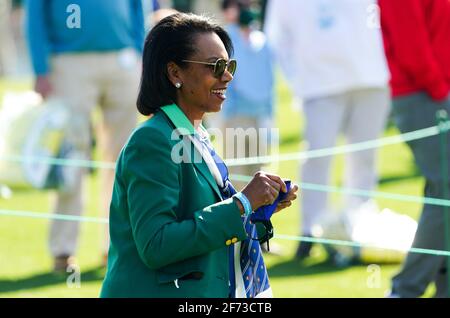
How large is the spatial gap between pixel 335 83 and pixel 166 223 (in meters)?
5.08

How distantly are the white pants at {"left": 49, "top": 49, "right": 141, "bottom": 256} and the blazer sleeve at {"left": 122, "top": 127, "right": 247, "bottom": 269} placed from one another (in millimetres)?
4244

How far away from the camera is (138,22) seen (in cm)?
898

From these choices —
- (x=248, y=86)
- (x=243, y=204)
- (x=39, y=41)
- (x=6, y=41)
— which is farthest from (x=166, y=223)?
(x=6, y=41)

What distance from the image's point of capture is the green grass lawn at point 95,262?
26.2ft

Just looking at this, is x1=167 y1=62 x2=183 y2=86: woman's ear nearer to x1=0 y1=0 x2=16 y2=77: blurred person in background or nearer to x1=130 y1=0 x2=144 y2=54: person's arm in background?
x1=130 y1=0 x2=144 y2=54: person's arm in background

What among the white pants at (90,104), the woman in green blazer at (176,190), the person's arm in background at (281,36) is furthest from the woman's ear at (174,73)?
the person's arm in background at (281,36)

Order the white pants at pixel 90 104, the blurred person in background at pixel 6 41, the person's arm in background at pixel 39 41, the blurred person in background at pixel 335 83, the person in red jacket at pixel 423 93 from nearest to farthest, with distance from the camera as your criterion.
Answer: the person in red jacket at pixel 423 93 < the person's arm in background at pixel 39 41 < the white pants at pixel 90 104 < the blurred person in background at pixel 335 83 < the blurred person in background at pixel 6 41

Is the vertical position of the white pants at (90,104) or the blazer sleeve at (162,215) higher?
the white pants at (90,104)

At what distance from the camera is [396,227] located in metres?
8.66

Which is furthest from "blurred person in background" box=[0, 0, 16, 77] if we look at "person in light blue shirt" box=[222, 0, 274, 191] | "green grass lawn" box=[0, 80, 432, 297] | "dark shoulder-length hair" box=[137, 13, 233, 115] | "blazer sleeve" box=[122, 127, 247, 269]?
"blazer sleeve" box=[122, 127, 247, 269]

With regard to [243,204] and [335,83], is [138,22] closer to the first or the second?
[335,83]

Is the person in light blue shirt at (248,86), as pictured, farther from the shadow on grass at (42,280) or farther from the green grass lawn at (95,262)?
the shadow on grass at (42,280)

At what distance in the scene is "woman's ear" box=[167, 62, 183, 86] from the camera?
4742 mm
